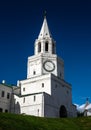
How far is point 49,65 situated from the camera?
62844 millimetres

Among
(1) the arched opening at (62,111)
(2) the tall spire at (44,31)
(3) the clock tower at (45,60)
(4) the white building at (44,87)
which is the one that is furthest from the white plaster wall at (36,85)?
(2) the tall spire at (44,31)

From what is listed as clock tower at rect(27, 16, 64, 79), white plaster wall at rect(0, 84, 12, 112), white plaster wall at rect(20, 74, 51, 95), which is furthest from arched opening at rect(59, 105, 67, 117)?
white plaster wall at rect(0, 84, 12, 112)

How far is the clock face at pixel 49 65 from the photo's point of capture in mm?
62463

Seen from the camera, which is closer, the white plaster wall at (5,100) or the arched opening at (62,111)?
the white plaster wall at (5,100)

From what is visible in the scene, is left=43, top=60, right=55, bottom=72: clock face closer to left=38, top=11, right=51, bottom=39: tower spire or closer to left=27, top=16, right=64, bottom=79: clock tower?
left=27, top=16, right=64, bottom=79: clock tower

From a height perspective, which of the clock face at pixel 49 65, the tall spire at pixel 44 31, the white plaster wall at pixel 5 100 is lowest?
the white plaster wall at pixel 5 100

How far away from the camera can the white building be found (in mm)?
55256

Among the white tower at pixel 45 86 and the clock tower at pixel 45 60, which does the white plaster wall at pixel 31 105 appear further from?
the clock tower at pixel 45 60

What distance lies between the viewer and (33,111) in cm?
5491

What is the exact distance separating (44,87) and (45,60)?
7695mm

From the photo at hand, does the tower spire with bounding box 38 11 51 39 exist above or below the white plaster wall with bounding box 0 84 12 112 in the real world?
above

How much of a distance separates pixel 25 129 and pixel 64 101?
37.3 m

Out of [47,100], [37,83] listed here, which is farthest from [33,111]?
[37,83]

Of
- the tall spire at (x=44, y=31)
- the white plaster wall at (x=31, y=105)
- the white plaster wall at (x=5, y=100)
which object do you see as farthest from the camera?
the tall spire at (x=44, y=31)
